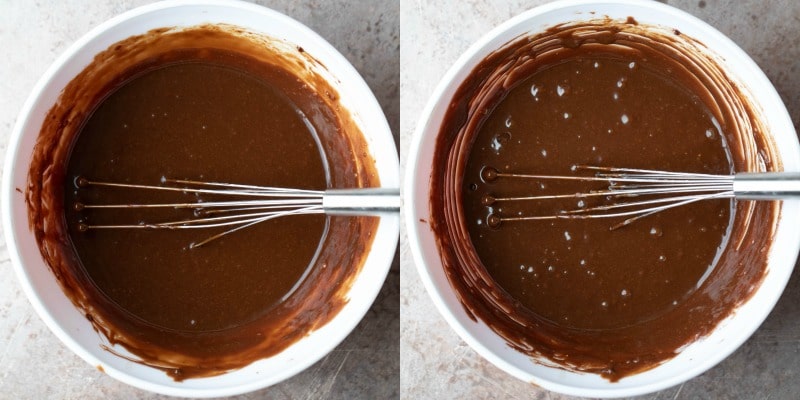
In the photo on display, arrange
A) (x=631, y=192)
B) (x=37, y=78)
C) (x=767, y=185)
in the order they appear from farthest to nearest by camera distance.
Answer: (x=37, y=78) < (x=631, y=192) < (x=767, y=185)

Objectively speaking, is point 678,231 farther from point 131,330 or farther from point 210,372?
point 131,330

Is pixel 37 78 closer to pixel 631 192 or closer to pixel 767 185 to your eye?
pixel 631 192

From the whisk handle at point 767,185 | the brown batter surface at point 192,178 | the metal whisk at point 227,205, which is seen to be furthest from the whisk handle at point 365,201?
the whisk handle at point 767,185

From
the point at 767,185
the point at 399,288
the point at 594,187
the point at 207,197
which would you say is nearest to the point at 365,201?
the point at 399,288

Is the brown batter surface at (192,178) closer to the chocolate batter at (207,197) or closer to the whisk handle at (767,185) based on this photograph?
the chocolate batter at (207,197)

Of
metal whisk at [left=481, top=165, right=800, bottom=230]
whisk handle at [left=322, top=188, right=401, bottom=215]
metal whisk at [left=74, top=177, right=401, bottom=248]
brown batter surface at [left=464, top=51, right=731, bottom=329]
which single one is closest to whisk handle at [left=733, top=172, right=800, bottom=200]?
metal whisk at [left=481, top=165, right=800, bottom=230]

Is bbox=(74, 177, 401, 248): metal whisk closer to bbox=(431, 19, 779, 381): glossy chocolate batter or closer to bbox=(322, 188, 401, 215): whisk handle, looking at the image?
bbox=(322, 188, 401, 215): whisk handle

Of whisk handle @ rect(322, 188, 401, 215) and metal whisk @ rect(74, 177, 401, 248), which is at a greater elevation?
metal whisk @ rect(74, 177, 401, 248)
